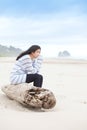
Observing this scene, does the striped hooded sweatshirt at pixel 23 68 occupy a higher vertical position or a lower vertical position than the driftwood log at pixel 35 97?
higher

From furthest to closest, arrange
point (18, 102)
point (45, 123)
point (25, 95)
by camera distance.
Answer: point (18, 102) → point (25, 95) → point (45, 123)

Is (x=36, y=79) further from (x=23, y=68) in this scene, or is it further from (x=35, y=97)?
(x=35, y=97)

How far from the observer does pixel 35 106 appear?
8477 millimetres

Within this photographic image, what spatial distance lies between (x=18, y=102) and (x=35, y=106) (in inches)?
24.0

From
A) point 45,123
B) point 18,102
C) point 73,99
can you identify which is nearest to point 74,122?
point 45,123

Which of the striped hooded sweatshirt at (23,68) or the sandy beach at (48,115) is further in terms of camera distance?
the striped hooded sweatshirt at (23,68)

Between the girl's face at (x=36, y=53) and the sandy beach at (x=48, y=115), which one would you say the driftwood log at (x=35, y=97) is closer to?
the sandy beach at (x=48, y=115)

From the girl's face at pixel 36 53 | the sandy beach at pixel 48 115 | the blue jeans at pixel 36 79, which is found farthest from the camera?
the girl's face at pixel 36 53

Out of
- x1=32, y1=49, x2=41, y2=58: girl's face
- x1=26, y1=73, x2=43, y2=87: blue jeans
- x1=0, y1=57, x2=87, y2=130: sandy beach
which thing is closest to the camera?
x1=0, y1=57, x2=87, y2=130: sandy beach

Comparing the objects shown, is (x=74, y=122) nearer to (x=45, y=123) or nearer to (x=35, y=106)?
(x=45, y=123)

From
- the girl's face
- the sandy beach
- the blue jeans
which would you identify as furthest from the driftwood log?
the girl's face

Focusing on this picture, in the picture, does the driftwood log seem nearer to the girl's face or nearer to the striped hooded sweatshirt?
the striped hooded sweatshirt

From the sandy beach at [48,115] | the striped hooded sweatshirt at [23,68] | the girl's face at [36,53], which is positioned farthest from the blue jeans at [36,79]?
the sandy beach at [48,115]

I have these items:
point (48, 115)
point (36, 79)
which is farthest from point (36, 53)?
point (48, 115)
